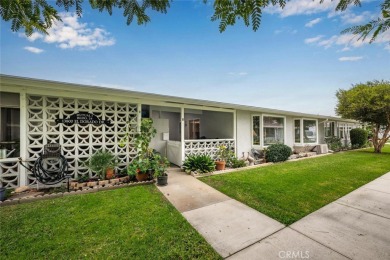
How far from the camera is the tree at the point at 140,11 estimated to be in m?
1.29

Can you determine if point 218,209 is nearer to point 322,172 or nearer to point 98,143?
point 98,143

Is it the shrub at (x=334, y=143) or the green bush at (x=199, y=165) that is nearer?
the green bush at (x=199, y=165)

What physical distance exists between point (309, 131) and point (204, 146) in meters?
9.51

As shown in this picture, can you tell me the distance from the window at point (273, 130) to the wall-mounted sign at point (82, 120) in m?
8.50

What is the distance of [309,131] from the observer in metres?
13.3

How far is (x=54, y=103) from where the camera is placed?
17.4 ft

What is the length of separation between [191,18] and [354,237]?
5014 mm

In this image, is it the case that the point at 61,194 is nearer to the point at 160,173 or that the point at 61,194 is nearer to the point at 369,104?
the point at 160,173

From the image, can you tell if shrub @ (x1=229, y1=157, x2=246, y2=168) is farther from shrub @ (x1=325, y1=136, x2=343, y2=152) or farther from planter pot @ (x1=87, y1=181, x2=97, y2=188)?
shrub @ (x1=325, y1=136, x2=343, y2=152)

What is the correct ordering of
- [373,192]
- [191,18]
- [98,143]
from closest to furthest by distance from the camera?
1. [191,18]
2. [373,192]
3. [98,143]

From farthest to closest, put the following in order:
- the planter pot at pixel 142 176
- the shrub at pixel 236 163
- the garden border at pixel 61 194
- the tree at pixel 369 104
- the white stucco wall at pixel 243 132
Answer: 1. the tree at pixel 369 104
2. the white stucco wall at pixel 243 132
3. the shrub at pixel 236 163
4. the planter pot at pixel 142 176
5. the garden border at pixel 61 194

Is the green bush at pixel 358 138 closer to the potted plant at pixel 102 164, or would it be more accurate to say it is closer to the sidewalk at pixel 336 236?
the sidewalk at pixel 336 236

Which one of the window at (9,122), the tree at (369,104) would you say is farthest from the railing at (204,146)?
the tree at (369,104)

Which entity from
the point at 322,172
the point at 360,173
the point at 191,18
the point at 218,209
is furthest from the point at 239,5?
the point at 360,173
